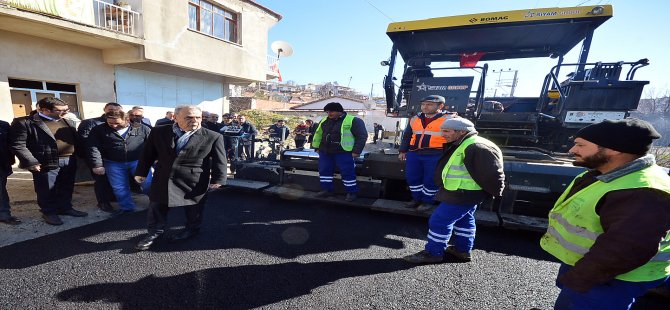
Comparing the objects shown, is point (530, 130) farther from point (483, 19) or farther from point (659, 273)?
point (659, 273)

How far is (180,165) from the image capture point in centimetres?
296

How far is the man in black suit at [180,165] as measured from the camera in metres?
2.93

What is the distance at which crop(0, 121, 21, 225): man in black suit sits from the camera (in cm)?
326

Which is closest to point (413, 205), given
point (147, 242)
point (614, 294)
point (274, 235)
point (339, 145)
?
point (339, 145)

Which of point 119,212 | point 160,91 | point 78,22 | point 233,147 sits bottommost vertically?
point 119,212

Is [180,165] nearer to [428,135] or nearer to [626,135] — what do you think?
[428,135]

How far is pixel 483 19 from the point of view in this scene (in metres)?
4.20

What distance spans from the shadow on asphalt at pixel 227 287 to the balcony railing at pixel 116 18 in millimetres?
8719

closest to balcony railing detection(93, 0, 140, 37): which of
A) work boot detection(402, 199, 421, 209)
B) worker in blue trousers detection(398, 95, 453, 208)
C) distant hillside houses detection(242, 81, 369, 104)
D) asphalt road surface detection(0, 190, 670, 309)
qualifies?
asphalt road surface detection(0, 190, 670, 309)

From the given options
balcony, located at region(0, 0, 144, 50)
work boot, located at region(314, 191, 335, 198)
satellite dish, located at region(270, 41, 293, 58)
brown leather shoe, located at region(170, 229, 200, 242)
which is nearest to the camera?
brown leather shoe, located at region(170, 229, 200, 242)

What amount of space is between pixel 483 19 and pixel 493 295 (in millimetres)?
3833

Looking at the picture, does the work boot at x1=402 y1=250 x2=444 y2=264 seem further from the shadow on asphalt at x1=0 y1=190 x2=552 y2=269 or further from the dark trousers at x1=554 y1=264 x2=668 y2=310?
the dark trousers at x1=554 y1=264 x2=668 y2=310

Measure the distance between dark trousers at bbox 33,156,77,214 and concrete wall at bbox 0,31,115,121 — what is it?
19.1 feet

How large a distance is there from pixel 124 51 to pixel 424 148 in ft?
32.4
